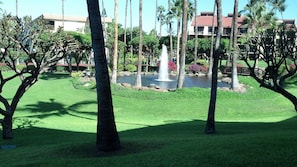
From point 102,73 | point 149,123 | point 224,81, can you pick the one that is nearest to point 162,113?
point 149,123

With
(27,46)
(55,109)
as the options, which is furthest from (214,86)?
(55,109)

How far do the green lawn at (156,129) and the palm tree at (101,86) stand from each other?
0.47m

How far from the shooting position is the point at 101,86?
35.5ft

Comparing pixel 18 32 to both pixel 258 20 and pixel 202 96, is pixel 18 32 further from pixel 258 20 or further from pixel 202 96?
pixel 258 20

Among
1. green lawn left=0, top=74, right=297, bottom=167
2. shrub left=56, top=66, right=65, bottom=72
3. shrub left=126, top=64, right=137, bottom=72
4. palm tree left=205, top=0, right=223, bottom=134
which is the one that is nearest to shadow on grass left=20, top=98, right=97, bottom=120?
green lawn left=0, top=74, right=297, bottom=167

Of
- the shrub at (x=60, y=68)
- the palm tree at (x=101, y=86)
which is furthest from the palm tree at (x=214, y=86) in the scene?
the shrub at (x=60, y=68)

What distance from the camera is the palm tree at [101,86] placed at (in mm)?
10719

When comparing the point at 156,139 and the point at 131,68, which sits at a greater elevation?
the point at 131,68

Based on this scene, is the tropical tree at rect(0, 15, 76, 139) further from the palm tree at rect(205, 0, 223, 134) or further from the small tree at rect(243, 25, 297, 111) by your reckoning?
the small tree at rect(243, 25, 297, 111)

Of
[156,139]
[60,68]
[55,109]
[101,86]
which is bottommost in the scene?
[55,109]

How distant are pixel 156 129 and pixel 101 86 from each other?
7.57 metres

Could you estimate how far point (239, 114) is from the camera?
23.7 metres

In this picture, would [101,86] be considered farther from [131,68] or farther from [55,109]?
[131,68]

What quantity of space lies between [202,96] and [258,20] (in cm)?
3196
